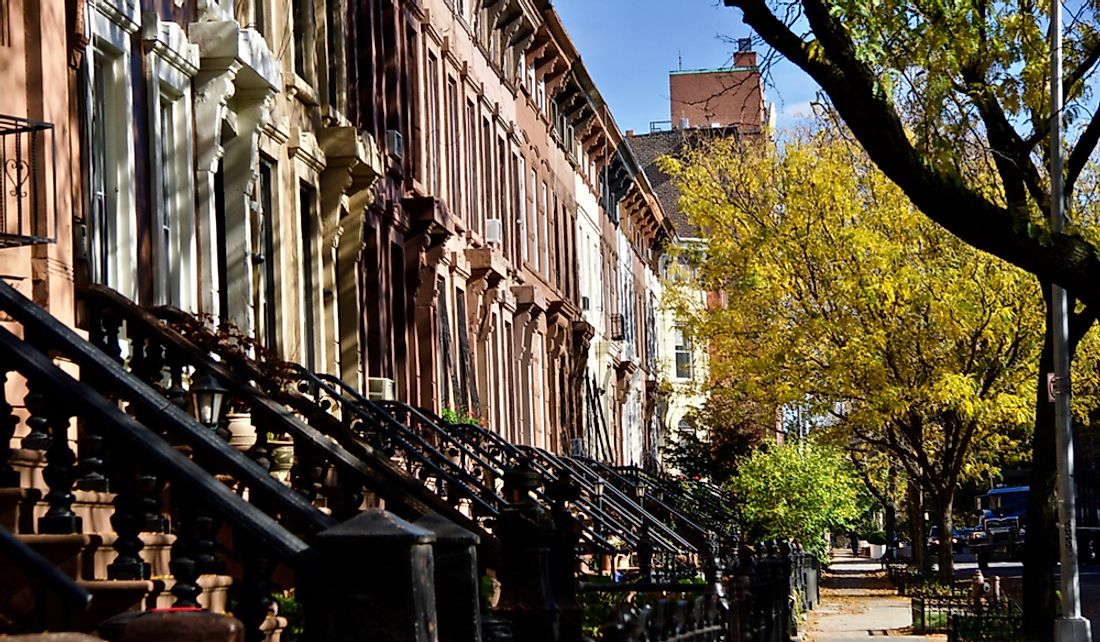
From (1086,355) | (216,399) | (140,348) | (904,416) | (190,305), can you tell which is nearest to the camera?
(140,348)

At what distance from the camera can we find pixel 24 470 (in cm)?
1000

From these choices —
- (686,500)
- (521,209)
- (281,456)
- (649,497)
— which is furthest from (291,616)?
(521,209)

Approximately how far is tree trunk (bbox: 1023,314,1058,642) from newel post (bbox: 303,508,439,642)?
1680 centimetres

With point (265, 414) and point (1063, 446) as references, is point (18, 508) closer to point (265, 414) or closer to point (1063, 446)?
point (265, 414)

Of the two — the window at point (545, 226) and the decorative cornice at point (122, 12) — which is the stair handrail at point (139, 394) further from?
the window at point (545, 226)

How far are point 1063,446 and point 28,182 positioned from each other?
585 inches

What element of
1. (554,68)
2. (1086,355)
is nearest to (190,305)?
(1086,355)

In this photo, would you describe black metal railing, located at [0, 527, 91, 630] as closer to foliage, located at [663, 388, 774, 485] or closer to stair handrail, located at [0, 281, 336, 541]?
stair handrail, located at [0, 281, 336, 541]

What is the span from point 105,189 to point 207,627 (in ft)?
29.0

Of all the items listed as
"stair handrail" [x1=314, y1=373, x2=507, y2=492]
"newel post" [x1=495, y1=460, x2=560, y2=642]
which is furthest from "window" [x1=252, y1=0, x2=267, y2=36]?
"newel post" [x1=495, y1=460, x2=560, y2=642]

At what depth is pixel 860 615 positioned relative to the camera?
36.8 metres

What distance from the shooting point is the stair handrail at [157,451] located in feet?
28.3

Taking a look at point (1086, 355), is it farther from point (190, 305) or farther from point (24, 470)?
point (24, 470)

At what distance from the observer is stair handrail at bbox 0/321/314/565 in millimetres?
Result: 8641
